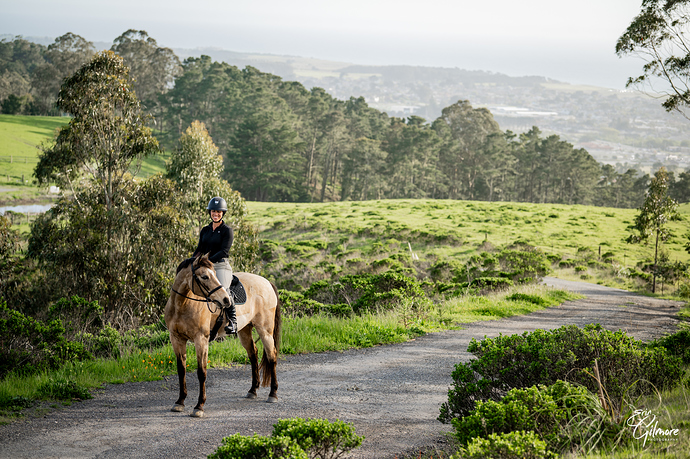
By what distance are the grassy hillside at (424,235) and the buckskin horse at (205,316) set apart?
20031 millimetres

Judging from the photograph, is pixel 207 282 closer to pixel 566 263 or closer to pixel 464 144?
pixel 566 263

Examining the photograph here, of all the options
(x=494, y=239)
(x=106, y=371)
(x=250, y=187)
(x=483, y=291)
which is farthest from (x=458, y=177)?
(x=106, y=371)

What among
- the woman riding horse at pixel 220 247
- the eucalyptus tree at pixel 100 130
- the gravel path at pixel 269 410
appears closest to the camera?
the gravel path at pixel 269 410

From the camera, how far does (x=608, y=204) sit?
314 ft

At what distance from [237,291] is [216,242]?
0.80 metres

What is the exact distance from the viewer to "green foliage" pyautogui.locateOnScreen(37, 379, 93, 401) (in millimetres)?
7559

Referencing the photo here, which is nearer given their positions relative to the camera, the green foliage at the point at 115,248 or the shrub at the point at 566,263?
the green foliage at the point at 115,248

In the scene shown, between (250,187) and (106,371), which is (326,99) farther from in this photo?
(106,371)

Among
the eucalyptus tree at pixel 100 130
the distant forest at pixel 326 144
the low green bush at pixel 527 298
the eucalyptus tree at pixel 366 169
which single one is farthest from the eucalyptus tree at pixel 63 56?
the low green bush at pixel 527 298

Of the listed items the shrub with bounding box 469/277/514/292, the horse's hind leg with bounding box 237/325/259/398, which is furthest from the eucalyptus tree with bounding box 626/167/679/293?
the horse's hind leg with bounding box 237/325/259/398

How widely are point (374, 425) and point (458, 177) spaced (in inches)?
3682

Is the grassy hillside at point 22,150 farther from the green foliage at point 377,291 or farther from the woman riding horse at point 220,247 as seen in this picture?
the woman riding horse at point 220,247

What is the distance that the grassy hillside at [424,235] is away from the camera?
33.7 meters

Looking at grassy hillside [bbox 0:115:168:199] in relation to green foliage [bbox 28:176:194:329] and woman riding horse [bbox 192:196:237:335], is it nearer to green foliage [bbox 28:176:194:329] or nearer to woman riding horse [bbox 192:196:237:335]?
green foliage [bbox 28:176:194:329]
